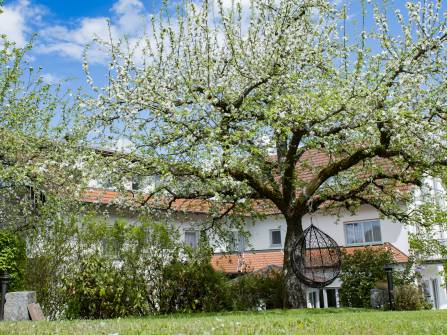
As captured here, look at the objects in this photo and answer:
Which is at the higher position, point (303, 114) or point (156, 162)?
point (303, 114)

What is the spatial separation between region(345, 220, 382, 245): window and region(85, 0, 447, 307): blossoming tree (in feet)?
33.9

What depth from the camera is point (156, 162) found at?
1295 centimetres

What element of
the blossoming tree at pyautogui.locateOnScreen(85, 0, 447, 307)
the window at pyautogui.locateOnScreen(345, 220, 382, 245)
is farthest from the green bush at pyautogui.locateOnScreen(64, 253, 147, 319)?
the window at pyautogui.locateOnScreen(345, 220, 382, 245)

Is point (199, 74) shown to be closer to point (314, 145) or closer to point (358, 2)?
point (314, 145)

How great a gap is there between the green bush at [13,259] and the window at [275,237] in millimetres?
19111

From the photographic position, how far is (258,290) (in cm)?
1698

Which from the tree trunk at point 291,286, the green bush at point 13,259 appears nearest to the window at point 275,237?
the tree trunk at point 291,286

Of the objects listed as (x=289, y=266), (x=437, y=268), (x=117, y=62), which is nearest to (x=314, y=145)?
(x=289, y=266)

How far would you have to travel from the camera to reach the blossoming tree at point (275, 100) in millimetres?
12938

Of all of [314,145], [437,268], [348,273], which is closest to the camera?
[314,145]

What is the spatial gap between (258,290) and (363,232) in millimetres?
12185

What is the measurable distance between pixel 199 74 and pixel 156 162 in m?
3.42

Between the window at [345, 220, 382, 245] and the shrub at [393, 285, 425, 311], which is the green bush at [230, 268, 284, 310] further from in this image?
the window at [345, 220, 382, 245]

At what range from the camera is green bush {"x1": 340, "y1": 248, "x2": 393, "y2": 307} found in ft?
68.7
